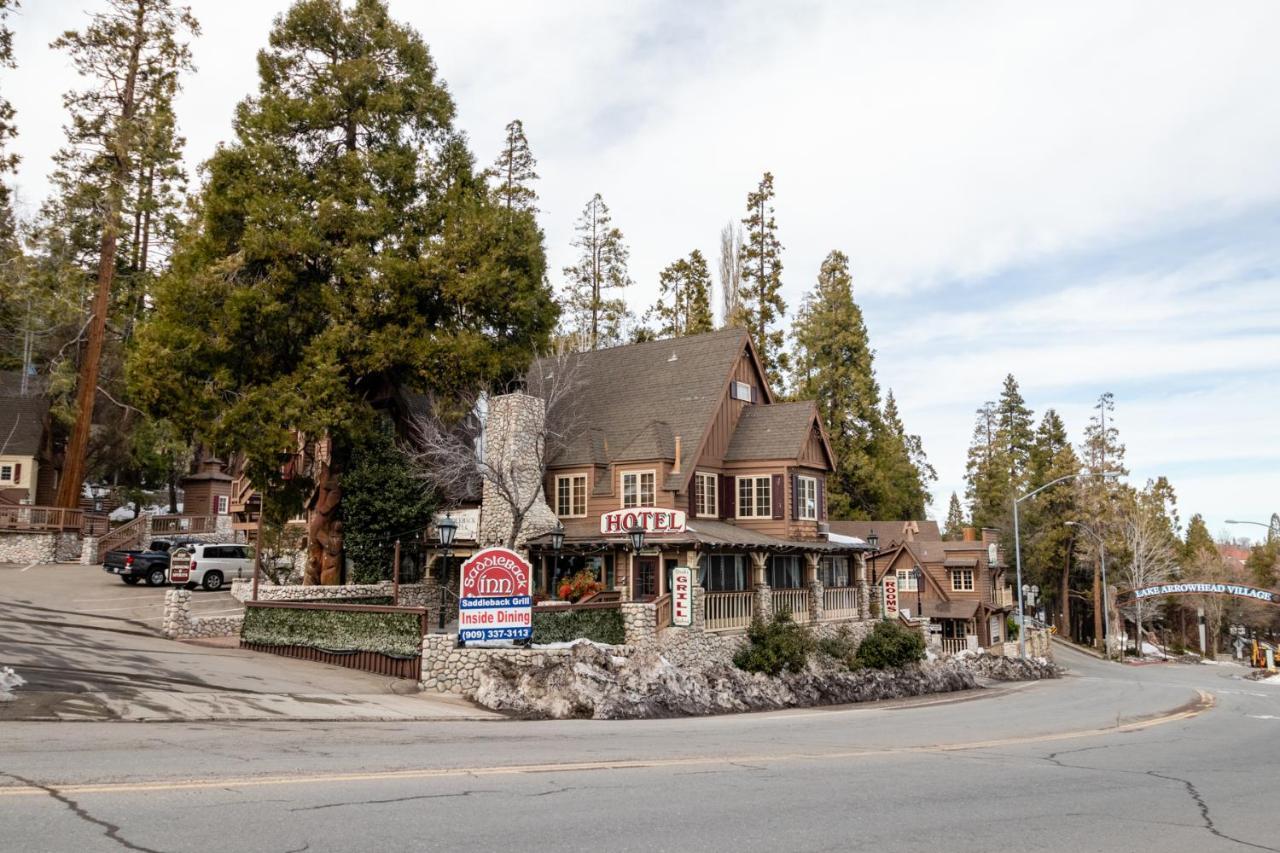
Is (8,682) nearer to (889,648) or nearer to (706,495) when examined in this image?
(706,495)

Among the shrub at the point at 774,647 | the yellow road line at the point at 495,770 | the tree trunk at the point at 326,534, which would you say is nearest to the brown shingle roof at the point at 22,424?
the tree trunk at the point at 326,534

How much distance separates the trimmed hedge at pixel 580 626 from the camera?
910 inches

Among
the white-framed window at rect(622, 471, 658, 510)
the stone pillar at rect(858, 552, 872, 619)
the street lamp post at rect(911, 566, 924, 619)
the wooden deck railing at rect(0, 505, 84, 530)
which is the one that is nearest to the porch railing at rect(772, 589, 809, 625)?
the stone pillar at rect(858, 552, 872, 619)

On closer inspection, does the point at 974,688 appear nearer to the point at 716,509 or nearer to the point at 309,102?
the point at 716,509

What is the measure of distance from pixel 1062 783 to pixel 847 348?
52.1 meters

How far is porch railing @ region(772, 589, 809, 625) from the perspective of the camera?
101 ft

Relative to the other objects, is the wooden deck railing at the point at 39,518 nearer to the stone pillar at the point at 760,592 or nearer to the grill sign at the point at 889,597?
the stone pillar at the point at 760,592

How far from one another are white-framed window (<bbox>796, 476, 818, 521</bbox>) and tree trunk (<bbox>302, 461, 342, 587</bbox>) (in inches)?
641

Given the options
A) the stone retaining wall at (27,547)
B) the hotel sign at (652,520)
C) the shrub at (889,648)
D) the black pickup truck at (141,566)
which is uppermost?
the hotel sign at (652,520)

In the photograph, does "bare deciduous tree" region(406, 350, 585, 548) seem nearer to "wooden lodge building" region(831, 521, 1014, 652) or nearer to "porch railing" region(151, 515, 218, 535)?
"porch railing" region(151, 515, 218, 535)

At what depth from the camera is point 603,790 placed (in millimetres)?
9141

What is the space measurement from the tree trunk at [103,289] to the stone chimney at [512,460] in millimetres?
22483

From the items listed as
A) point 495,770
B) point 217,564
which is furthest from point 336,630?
point 217,564

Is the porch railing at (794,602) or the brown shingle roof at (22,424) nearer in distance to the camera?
the porch railing at (794,602)
